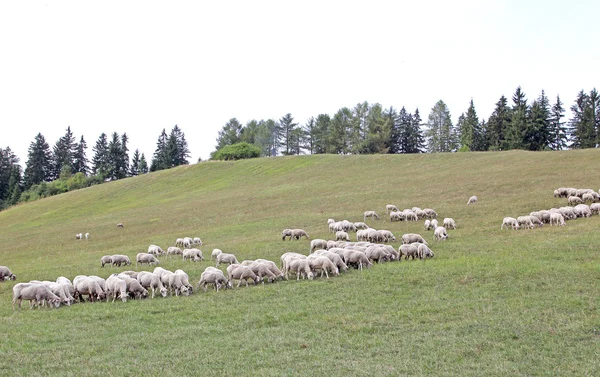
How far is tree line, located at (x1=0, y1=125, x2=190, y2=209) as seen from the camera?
138m

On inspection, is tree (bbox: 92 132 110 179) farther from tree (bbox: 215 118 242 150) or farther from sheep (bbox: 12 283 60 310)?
sheep (bbox: 12 283 60 310)

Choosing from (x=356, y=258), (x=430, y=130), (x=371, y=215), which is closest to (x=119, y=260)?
(x=356, y=258)

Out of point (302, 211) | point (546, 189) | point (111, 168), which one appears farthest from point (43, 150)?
point (546, 189)

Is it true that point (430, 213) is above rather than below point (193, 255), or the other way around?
above

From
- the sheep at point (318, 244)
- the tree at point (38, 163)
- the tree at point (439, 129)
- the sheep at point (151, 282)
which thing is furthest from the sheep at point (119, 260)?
the tree at point (38, 163)

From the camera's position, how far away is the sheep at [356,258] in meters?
24.8

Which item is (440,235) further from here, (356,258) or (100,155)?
(100,155)

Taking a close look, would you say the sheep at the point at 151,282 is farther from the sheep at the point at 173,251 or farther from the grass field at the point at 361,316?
the sheep at the point at 173,251

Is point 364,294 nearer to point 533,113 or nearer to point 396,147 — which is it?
point 533,113

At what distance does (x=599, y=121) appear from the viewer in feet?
365

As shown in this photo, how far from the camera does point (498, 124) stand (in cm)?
11362

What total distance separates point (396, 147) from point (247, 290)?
117599mm

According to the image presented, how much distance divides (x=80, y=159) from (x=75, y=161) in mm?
1451

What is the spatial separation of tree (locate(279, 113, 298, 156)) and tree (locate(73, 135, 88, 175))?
56566 mm
